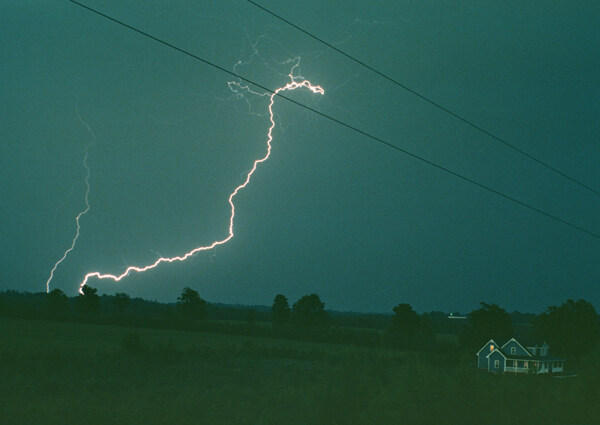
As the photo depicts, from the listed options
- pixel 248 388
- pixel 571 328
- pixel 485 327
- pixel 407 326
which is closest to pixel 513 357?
pixel 485 327

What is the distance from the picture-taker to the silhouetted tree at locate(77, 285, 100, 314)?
254ft

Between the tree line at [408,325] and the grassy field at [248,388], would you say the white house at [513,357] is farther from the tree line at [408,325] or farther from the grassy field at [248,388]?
the grassy field at [248,388]

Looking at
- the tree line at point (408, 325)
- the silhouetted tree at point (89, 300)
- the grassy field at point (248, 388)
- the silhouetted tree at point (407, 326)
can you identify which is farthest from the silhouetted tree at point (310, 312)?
the grassy field at point (248, 388)

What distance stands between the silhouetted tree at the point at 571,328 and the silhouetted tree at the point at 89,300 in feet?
185

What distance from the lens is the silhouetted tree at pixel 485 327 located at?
57.6 m

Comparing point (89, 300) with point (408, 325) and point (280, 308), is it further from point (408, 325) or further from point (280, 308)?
point (408, 325)

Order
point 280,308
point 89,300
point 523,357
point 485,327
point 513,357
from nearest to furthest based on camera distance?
1. point 523,357
2. point 513,357
3. point 485,327
4. point 89,300
5. point 280,308

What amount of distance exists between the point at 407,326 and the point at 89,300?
42.8 meters

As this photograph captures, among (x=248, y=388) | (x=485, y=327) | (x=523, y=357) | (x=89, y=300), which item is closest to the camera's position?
(x=248, y=388)

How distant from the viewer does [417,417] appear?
12.5 meters

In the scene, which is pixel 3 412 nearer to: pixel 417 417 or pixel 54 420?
pixel 54 420

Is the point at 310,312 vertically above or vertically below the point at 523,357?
above

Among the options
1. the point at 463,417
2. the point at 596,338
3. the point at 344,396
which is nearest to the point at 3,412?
the point at 344,396

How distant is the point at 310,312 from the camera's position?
78312mm
